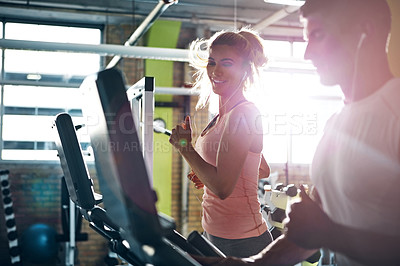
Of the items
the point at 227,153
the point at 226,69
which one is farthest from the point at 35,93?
the point at 227,153

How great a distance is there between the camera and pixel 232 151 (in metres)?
1.48

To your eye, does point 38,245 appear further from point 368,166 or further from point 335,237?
point 368,166

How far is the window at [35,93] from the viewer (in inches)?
228

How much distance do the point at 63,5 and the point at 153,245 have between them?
5.44m

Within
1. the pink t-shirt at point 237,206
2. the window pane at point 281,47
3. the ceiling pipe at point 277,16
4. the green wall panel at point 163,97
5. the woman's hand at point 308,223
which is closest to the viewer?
the woman's hand at point 308,223

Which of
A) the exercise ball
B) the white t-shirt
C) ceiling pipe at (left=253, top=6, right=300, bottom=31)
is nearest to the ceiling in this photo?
ceiling pipe at (left=253, top=6, right=300, bottom=31)

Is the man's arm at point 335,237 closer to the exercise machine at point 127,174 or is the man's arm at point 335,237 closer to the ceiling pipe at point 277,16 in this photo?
the exercise machine at point 127,174

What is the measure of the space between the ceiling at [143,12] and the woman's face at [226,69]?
12.3 ft

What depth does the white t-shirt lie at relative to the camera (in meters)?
0.88

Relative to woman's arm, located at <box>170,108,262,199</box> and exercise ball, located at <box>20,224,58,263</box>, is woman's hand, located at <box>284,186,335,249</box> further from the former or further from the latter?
exercise ball, located at <box>20,224,58,263</box>

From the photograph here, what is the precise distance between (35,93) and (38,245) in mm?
1965

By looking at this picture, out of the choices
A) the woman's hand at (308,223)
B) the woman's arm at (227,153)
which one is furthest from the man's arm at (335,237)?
the woman's arm at (227,153)

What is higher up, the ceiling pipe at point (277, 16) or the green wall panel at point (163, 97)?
the ceiling pipe at point (277, 16)

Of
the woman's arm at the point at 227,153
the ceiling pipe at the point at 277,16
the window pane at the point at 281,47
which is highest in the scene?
the ceiling pipe at the point at 277,16
